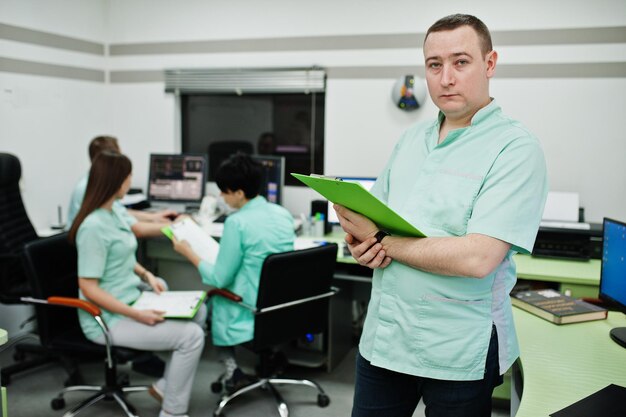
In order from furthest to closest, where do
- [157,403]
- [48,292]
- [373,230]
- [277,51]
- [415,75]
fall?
[277,51]
[415,75]
[157,403]
[48,292]
[373,230]

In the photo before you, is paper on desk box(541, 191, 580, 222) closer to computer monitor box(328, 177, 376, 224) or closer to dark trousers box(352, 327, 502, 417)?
computer monitor box(328, 177, 376, 224)

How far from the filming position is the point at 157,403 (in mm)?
2914

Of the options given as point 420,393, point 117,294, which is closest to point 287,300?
point 117,294

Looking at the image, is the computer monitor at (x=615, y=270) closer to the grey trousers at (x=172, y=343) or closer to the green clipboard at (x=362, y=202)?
the green clipboard at (x=362, y=202)

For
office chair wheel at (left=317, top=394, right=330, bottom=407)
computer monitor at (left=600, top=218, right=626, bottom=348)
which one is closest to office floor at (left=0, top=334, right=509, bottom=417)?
office chair wheel at (left=317, top=394, right=330, bottom=407)

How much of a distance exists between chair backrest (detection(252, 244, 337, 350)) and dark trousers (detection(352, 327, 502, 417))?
3.45 feet

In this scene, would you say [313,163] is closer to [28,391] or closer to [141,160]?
[141,160]

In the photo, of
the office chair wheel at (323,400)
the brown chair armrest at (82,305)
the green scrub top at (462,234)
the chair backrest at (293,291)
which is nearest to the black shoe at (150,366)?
the brown chair armrest at (82,305)

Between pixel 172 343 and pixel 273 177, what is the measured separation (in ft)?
5.16

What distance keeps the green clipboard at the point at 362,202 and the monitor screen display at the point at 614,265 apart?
1048mm

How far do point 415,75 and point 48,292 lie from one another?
2576 millimetres

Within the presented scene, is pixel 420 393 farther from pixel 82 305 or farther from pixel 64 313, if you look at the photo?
pixel 64 313

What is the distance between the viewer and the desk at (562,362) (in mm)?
1488

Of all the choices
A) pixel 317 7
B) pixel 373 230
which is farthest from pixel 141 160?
pixel 373 230
